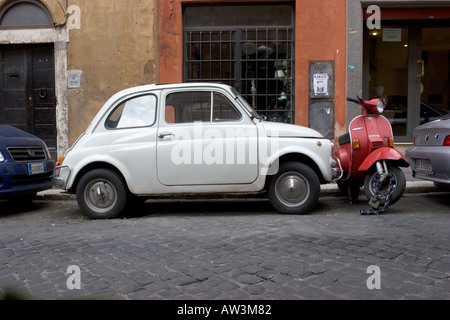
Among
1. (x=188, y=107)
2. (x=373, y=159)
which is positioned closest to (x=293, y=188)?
(x=373, y=159)

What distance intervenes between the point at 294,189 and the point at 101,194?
8.41 ft

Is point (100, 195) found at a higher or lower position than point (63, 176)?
lower

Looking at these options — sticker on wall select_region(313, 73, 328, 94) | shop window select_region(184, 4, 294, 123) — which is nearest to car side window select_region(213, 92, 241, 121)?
shop window select_region(184, 4, 294, 123)

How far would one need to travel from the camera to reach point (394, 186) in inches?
226

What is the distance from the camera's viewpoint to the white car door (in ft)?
18.9

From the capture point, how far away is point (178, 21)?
1034 cm

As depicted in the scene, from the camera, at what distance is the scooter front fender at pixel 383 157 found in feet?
18.5

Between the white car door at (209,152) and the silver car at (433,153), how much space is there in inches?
95.6

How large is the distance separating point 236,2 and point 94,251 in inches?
308

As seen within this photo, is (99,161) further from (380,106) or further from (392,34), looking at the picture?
(392,34)

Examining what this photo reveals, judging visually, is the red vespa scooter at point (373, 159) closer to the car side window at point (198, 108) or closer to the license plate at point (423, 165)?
the license plate at point (423, 165)

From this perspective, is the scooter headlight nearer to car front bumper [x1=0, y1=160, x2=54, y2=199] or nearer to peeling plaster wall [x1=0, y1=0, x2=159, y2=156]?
car front bumper [x1=0, y1=160, x2=54, y2=199]
